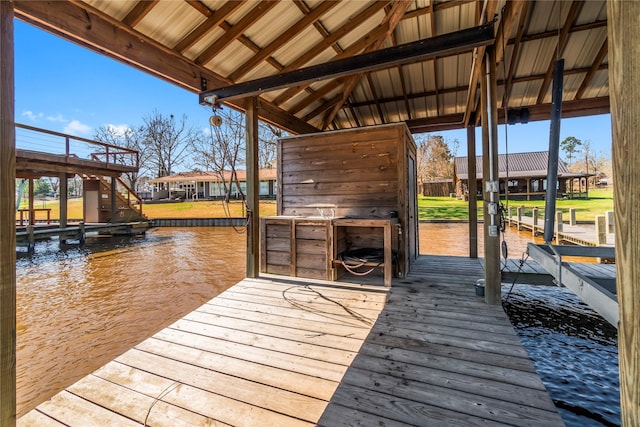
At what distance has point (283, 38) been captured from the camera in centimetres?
370

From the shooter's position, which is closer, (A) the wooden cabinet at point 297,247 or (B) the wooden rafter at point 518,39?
(B) the wooden rafter at point 518,39

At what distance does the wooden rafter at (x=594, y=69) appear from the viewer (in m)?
4.20

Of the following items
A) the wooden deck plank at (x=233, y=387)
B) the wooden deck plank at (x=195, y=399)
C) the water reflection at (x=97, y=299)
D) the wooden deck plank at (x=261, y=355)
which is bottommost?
the water reflection at (x=97, y=299)

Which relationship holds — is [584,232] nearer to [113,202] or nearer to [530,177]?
[530,177]

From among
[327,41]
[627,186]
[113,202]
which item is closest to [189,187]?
[113,202]

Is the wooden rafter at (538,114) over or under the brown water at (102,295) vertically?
over

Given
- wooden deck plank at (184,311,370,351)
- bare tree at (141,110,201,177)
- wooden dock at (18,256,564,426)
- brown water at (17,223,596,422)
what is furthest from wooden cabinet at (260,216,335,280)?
bare tree at (141,110,201,177)

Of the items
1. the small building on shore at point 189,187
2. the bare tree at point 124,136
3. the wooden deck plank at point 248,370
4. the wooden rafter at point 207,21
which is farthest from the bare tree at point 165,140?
the wooden deck plank at point 248,370

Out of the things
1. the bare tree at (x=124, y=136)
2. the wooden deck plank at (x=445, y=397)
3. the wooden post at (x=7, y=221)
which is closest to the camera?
the wooden post at (x=7, y=221)

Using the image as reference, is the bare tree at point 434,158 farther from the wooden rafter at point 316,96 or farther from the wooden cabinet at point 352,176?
the wooden cabinet at point 352,176

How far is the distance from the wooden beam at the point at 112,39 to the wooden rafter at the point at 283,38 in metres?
0.35

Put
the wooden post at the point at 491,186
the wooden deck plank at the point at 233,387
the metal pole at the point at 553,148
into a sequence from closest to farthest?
the wooden deck plank at the point at 233,387 → the metal pole at the point at 553,148 → the wooden post at the point at 491,186

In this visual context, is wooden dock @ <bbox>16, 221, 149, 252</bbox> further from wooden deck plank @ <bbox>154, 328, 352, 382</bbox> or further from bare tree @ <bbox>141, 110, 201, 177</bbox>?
bare tree @ <bbox>141, 110, 201, 177</bbox>

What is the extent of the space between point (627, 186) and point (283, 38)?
13.0 feet
